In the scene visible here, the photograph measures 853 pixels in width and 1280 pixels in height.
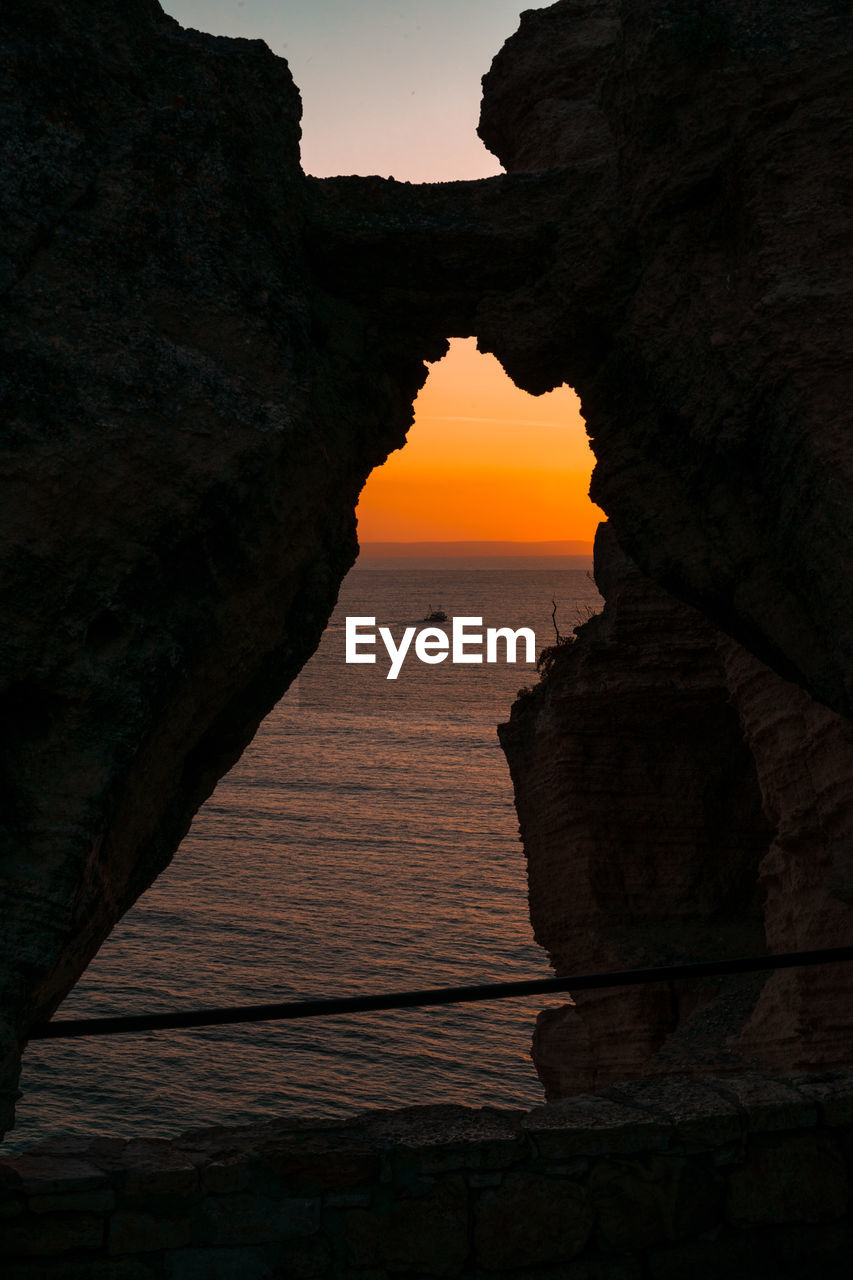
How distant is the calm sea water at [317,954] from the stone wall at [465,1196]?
35.4ft

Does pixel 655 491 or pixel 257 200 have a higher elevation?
pixel 257 200

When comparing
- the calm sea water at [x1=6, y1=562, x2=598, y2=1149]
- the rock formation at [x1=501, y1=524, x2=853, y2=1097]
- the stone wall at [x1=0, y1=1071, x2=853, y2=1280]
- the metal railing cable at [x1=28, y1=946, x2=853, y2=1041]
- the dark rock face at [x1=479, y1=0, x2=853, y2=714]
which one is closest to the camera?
the metal railing cable at [x1=28, y1=946, x2=853, y2=1041]

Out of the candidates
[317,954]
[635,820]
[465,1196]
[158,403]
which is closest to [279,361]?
[158,403]

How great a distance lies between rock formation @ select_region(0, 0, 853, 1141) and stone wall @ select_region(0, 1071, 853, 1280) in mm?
646

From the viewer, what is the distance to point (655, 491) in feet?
18.1

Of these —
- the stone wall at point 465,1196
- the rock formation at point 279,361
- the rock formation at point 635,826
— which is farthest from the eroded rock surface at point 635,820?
the stone wall at point 465,1196

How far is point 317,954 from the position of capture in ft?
86.7

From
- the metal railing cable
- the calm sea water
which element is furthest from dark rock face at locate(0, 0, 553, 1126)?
the calm sea water

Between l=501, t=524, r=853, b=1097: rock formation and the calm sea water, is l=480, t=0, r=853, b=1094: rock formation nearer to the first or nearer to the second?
l=501, t=524, r=853, b=1097: rock formation

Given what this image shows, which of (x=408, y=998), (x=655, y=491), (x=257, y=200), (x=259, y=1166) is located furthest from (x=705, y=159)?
(x=259, y=1166)

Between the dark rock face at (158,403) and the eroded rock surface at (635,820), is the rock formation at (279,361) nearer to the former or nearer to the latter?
the dark rock face at (158,403)

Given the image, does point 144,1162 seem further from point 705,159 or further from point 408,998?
point 705,159

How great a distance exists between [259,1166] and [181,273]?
133 inches

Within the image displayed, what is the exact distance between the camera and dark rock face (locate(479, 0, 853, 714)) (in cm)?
469
